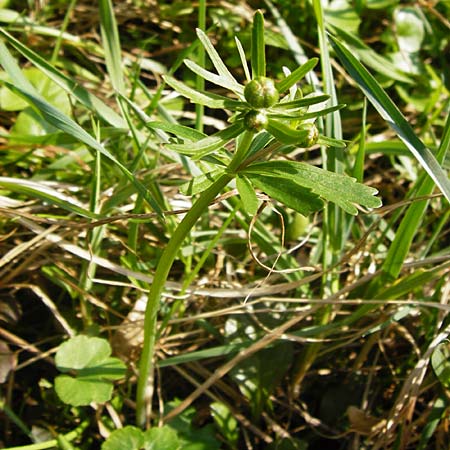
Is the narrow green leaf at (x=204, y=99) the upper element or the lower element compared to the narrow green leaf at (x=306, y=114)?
upper

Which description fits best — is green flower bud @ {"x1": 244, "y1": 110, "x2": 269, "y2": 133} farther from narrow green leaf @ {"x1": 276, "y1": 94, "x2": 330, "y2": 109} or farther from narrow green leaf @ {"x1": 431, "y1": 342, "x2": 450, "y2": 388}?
narrow green leaf @ {"x1": 431, "y1": 342, "x2": 450, "y2": 388}

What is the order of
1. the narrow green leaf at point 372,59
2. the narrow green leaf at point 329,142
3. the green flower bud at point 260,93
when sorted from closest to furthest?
the green flower bud at point 260,93
the narrow green leaf at point 329,142
the narrow green leaf at point 372,59

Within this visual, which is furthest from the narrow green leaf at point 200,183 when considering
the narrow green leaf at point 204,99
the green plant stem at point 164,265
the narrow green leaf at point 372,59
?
the narrow green leaf at point 372,59

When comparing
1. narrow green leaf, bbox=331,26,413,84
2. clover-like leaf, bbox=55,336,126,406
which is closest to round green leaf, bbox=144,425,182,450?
clover-like leaf, bbox=55,336,126,406

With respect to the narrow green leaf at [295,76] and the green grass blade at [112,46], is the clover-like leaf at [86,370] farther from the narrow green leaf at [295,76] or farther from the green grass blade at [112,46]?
the narrow green leaf at [295,76]

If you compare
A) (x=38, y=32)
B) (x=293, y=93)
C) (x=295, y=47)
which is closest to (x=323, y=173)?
(x=293, y=93)

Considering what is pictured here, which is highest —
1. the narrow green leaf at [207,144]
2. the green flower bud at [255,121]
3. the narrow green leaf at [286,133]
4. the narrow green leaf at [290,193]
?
the green flower bud at [255,121]

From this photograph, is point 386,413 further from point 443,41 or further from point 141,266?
point 443,41

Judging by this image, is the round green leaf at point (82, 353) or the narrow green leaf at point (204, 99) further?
the round green leaf at point (82, 353)
